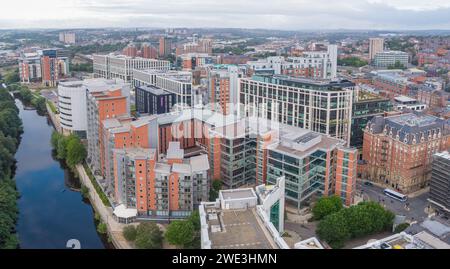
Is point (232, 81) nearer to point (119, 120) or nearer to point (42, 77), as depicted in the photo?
point (119, 120)

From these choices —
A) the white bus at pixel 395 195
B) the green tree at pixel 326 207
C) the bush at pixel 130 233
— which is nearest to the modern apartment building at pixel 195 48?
the white bus at pixel 395 195

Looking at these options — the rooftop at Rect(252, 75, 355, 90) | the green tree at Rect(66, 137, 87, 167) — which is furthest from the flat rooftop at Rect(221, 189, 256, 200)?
the green tree at Rect(66, 137, 87, 167)

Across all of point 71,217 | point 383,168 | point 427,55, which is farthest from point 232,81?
point 427,55

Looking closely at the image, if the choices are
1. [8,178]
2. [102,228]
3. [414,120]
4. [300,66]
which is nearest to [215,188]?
[102,228]

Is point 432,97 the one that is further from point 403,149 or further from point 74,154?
point 74,154

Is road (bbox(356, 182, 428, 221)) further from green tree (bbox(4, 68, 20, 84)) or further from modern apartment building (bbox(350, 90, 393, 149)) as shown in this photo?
green tree (bbox(4, 68, 20, 84))

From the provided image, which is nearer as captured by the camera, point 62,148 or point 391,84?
point 62,148
